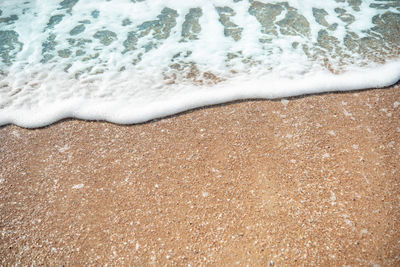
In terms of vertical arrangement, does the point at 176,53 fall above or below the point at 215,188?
above

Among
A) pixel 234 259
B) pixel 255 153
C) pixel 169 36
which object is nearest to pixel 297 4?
pixel 169 36

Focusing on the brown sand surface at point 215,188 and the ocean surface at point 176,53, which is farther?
the ocean surface at point 176,53

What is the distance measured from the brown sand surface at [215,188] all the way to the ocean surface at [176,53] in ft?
0.93

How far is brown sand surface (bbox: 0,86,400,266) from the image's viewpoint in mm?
1843

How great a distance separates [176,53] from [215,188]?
2290mm

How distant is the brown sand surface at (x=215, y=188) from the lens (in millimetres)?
1843

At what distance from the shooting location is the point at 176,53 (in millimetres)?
3758

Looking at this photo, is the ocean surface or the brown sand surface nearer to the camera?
the brown sand surface

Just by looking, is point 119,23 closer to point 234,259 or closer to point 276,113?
Result: point 276,113

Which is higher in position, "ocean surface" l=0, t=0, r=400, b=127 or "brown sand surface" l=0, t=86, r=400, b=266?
"ocean surface" l=0, t=0, r=400, b=127

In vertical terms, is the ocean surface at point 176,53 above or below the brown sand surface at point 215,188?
above

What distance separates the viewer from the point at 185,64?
11.6 feet

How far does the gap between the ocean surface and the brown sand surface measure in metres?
0.28

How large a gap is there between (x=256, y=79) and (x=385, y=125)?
140cm
